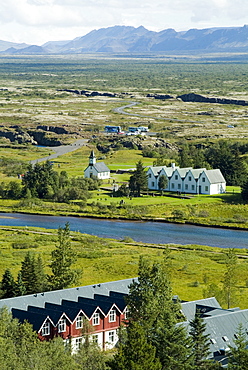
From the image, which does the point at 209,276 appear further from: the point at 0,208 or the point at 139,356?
the point at 0,208

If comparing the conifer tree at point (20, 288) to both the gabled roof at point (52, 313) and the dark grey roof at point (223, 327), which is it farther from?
the dark grey roof at point (223, 327)

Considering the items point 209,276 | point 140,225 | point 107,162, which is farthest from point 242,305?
point 107,162

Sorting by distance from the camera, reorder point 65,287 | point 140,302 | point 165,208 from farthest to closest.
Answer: point 165,208 < point 65,287 < point 140,302

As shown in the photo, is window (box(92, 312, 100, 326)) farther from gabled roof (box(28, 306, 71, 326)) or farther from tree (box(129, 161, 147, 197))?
tree (box(129, 161, 147, 197))

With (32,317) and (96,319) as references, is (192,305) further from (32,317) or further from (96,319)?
(32,317)

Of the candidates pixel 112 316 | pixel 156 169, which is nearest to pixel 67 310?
pixel 112 316

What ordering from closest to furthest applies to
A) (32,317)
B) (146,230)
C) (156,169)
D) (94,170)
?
(32,317)
(146,230)
(156,169)
(94,170)

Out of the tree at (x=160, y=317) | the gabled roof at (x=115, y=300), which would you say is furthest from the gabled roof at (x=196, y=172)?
the tree at (x=160, y=317)
